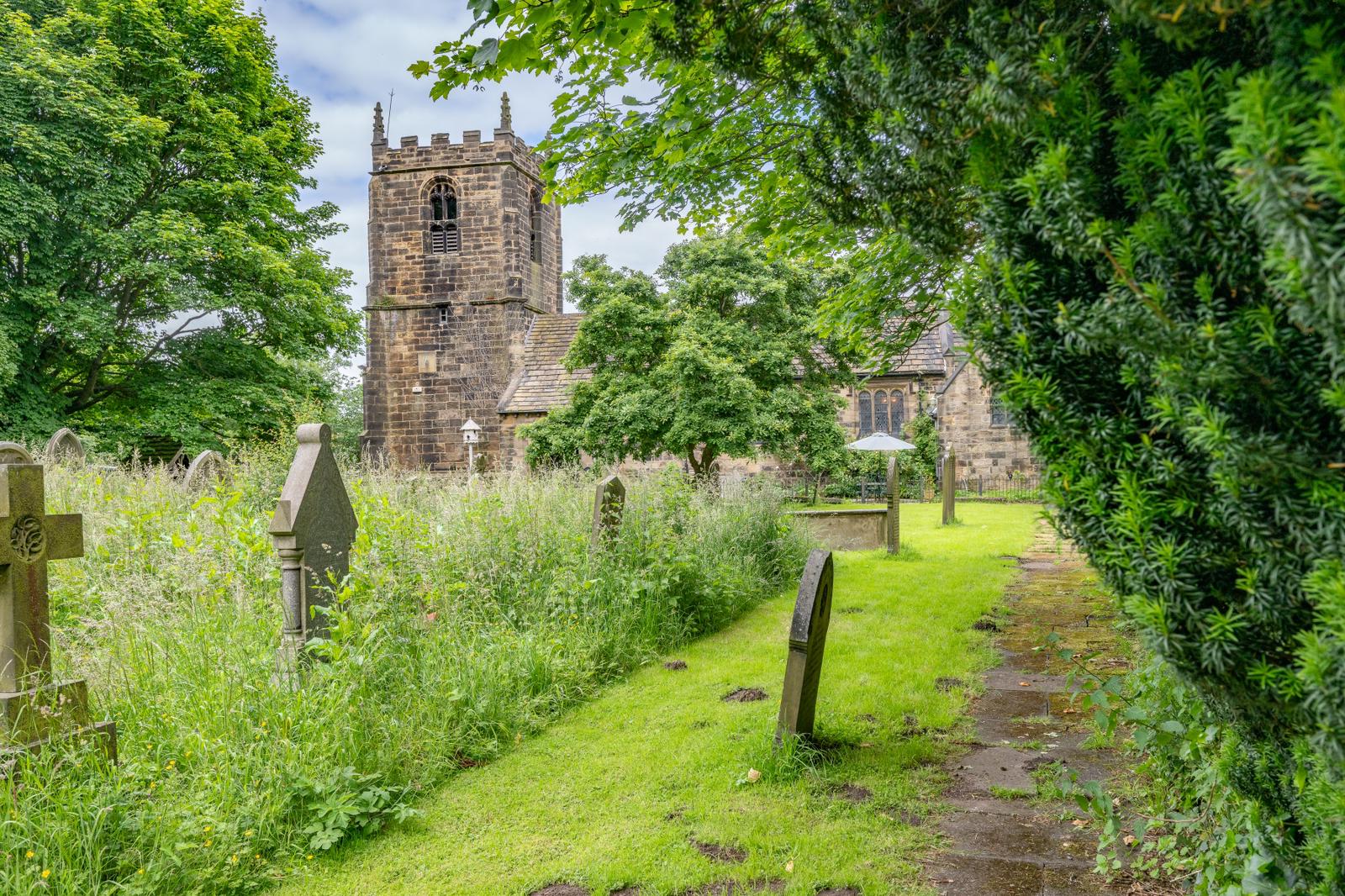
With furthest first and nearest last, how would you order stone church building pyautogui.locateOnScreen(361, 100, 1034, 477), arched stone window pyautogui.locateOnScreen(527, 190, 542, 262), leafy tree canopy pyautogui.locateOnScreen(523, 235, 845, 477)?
arched stone window pyautogui.locateOnScreen(527, 190, 542, 262) < stone church building pyautogui.locateOnScreen(361, 100, 1034, 477) < leafy tree canopy pyautogui.locateOnScreen(523, 235, 845, 477)

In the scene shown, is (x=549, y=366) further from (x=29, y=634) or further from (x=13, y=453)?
(x=29, y=634)

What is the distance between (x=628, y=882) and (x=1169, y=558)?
2.66m

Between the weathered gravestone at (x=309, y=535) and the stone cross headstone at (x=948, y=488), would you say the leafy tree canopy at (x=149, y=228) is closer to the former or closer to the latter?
the weathered gravestone at (x=309, y=535)

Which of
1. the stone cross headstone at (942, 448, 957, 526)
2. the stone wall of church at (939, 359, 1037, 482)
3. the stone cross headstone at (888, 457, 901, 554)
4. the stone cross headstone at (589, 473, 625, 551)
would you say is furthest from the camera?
the stone wall of church at (939, 359, 1037, 482)

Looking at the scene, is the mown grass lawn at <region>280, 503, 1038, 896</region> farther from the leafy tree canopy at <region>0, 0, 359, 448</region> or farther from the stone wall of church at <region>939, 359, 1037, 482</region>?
the stone wall of church at <region>939, 359, 1037, 482</region>

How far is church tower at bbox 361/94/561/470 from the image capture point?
2944cm

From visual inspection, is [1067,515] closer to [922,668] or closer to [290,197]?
[922,668]

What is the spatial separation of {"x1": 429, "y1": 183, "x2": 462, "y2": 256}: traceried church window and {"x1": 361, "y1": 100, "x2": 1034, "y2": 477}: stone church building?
0.04m

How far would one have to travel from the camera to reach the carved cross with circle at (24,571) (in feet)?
12.2

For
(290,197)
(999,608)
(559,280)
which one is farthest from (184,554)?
(559,280)

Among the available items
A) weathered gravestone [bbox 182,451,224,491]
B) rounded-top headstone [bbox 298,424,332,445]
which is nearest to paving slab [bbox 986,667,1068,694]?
rounded-top headstone [bbox 298,424,332,445]

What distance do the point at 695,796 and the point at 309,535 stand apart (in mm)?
2808

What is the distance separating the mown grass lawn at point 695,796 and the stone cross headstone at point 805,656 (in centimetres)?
21

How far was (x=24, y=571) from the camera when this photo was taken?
3768 mm
